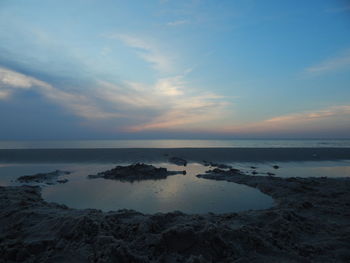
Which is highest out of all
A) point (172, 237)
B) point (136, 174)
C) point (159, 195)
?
point (172, 237)

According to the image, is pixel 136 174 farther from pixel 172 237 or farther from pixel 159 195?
pixel 172 237

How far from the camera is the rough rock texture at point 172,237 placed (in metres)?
3.63

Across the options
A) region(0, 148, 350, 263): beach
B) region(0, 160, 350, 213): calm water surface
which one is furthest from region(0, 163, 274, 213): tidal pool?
region(0, 148, 350, 263): beach

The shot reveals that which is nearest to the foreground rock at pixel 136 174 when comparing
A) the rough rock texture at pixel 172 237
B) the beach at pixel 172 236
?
the beach at pixel 172 236

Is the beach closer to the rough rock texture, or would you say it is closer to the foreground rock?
the rough rock texture

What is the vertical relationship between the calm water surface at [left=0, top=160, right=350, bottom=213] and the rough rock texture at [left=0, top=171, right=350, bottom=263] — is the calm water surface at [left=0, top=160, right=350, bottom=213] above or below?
below

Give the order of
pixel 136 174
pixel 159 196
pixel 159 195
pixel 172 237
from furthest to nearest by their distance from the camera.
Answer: pixel 136 174 < pixel 159 195 < pixel 159 196 < pixel 172 237

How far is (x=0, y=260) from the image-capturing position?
11.6 feet

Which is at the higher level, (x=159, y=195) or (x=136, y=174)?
(x=136, y=174)

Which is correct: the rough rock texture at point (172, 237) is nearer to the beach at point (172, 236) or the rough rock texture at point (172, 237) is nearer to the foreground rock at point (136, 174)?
the beach at point (172, 236)

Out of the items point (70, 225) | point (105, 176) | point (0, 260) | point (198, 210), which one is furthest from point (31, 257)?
point (105, 176)

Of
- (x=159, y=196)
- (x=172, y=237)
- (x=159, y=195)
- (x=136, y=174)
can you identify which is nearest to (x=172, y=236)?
(x=172, y=237)

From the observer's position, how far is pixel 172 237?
404 cm

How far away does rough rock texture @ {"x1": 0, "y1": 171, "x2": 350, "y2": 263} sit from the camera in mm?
3627
